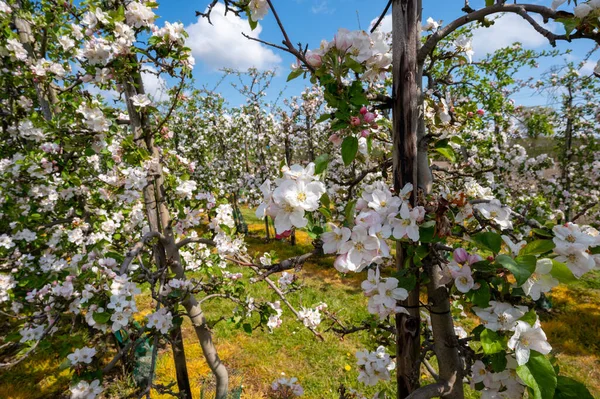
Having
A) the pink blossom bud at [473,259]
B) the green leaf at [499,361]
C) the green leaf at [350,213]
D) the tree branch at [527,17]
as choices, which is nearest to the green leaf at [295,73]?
the tree branch at [527,17]

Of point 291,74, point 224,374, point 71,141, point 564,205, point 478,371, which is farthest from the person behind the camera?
point 564,205

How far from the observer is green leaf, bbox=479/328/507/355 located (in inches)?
33.1

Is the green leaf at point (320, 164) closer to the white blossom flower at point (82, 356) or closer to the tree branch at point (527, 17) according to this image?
the tree branch at point (527, 17)

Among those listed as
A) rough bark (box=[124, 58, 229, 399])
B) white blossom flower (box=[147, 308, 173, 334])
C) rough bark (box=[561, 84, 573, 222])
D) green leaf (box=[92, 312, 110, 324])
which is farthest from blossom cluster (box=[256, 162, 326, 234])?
rough bark (box=[561, 84, 573, 222])

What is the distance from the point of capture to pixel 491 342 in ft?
2.82

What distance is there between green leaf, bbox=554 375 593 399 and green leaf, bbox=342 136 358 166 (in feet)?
3.14

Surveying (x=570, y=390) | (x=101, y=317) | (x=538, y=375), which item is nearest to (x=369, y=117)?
(x=538, y=375)

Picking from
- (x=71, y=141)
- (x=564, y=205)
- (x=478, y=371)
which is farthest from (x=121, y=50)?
(x=564, y=205)

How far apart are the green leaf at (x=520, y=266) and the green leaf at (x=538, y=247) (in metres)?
0.09

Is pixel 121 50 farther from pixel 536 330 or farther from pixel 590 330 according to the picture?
pixel 590 330

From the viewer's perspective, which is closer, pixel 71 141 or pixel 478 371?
pixel 478 371

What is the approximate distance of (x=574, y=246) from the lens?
821 millimetres

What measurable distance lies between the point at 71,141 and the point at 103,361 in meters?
4.90

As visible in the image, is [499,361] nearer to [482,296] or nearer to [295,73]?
[482,296]
